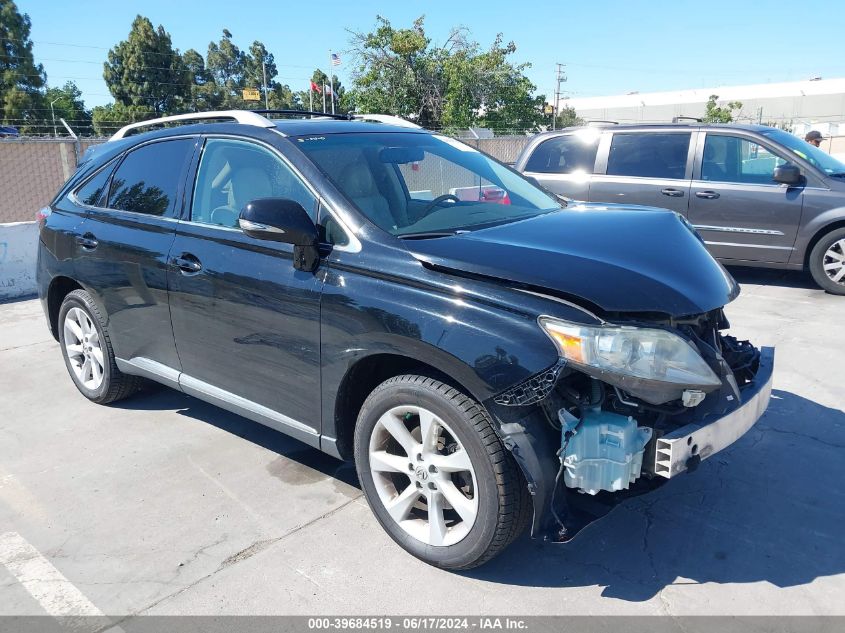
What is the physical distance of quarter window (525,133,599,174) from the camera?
8594 mm

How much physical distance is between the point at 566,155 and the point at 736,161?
199cm

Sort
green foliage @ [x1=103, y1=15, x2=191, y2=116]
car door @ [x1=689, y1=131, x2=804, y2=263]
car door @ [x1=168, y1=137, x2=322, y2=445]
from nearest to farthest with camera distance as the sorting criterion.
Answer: car door @ [x1=168, y1=137, x2=322, y2=445]
car door @ [x1=689, y1=131, x2=804, y2=263]
green foliage @ [x1=103, y1=15, x2=191, y2=116]

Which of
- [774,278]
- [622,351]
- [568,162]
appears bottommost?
[774,278]

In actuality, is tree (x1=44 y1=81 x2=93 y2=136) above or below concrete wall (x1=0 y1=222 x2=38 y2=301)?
above

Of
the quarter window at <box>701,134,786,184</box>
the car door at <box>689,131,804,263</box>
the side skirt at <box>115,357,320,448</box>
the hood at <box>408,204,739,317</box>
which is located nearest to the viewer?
the hood at <box>408,204,739,317</box>

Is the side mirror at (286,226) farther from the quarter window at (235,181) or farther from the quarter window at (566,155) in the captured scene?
the quarter window at (566,155)

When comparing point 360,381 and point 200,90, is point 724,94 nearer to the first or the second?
point 200,90

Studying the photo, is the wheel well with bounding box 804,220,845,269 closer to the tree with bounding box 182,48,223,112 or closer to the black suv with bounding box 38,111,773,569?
the black suv with bounding box 38,111,773,569

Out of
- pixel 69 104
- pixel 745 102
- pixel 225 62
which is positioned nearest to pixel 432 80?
pixel 69 104

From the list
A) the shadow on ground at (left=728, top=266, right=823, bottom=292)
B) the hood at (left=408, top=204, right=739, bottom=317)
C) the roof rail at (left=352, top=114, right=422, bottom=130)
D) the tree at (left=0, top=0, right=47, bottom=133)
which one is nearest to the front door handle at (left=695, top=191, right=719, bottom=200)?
the shadow on ground at (left=728, top=266, right=823, bottom=292)

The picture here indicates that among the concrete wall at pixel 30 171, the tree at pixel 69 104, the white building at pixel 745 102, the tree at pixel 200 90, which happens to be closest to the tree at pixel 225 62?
the tree at pixel 200 90

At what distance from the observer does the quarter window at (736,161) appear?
7781 mm

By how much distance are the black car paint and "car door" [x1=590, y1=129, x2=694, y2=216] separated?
497cm

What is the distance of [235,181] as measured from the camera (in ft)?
11.9
